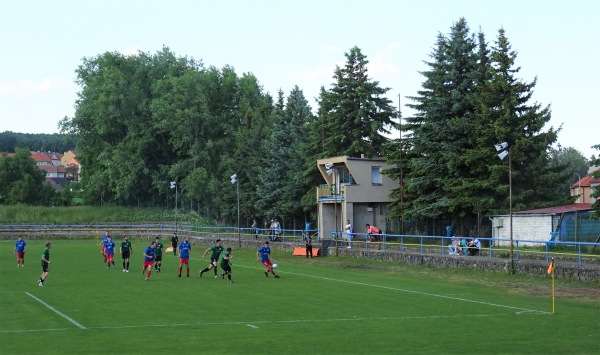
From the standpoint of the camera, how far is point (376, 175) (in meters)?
59.5

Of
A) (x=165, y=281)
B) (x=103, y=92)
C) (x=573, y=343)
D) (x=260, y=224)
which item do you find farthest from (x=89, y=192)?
(x=573, y=343)

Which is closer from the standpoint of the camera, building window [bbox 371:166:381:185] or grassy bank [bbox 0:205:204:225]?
building window [bbox 371:166:381:185]

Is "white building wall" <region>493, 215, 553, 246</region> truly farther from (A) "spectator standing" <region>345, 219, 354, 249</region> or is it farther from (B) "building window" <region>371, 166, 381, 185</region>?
(B) "building window" <region>371, 166, 381, 185</region>

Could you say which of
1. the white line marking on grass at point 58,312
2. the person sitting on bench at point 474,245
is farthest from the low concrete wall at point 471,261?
Result: the white line marking on grass at point 58,312

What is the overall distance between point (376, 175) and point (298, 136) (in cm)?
1525

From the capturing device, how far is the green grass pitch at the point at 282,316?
58.0 feet

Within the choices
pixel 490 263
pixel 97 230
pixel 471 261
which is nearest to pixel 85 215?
pixel 97 230

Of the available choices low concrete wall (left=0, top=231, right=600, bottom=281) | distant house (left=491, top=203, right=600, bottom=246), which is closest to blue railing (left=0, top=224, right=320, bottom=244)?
low concrete wall (left=0, top=231, right=600, bottom=281)

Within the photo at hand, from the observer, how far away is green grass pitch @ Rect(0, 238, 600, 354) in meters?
17.7

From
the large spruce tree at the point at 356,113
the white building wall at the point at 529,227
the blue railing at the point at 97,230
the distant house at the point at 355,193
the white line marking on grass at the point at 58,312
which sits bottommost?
the white line marking on grass at the point at 58,312

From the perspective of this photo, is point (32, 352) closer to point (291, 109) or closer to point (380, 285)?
point (380, 285)

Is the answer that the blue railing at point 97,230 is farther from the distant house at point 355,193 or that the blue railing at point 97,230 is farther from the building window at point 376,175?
the building window at point 376,175

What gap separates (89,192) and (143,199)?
7.06 meters

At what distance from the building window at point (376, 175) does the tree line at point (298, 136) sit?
212cm
